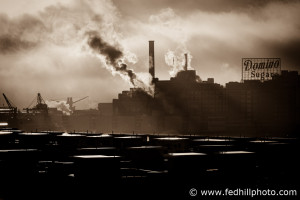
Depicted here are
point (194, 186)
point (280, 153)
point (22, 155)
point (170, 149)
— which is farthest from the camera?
point (170, 149)

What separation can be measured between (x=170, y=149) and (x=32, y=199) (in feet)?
144

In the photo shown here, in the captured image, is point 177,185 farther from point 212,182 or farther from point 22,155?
point 22,155

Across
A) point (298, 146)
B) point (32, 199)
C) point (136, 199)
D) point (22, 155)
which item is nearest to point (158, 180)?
point (136, 199)

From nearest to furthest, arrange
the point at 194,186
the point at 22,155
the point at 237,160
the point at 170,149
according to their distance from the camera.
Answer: the point at 194,186, the point at 237,160, the point at 22,155, the point at 170,149

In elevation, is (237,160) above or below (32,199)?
above

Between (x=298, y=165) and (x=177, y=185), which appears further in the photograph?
(x=298, y=165)

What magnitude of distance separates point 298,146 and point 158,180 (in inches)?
1493

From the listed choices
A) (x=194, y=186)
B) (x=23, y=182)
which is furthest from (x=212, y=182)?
(x=23, y=182)

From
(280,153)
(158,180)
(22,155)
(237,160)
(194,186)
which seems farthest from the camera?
(280,153)

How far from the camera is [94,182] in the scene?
7162cm

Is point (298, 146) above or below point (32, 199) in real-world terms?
above

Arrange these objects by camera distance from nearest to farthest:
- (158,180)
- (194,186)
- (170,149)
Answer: (194,186) → (158,180) → (170,149)

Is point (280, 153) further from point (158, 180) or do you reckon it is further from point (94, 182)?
point (94, 182)

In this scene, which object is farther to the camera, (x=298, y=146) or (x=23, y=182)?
(x=298, y=146)
